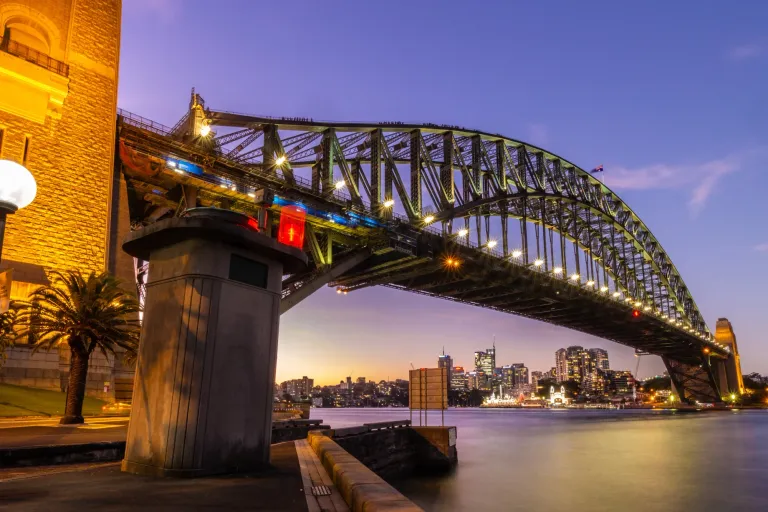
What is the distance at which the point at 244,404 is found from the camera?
980 centimetres

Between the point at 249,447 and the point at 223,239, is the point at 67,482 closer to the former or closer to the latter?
the point at 249,447

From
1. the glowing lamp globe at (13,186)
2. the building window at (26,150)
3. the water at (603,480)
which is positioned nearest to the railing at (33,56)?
the building window at (26,150)

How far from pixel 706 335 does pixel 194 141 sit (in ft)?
451

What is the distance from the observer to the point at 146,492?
761 cm

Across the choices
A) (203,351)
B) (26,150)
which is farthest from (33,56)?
(203,351)

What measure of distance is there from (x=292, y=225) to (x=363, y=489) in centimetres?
3423

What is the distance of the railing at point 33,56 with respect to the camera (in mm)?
30966

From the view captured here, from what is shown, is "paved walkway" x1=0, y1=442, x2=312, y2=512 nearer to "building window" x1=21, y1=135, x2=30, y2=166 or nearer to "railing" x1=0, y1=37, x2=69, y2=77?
"building window" x1=21, y1=135, x2=30, y2=166

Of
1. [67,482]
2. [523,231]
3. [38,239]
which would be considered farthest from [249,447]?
[523,231]

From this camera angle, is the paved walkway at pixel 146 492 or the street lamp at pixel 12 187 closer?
the street lamp at pixel 12 187

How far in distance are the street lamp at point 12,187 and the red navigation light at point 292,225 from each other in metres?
33.6

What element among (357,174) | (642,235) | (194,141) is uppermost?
(642,235)

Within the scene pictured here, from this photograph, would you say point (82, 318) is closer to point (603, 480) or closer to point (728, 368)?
point (603, 480)

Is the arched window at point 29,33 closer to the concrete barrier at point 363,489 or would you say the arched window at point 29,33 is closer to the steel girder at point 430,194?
the steel girder at point 430,194
